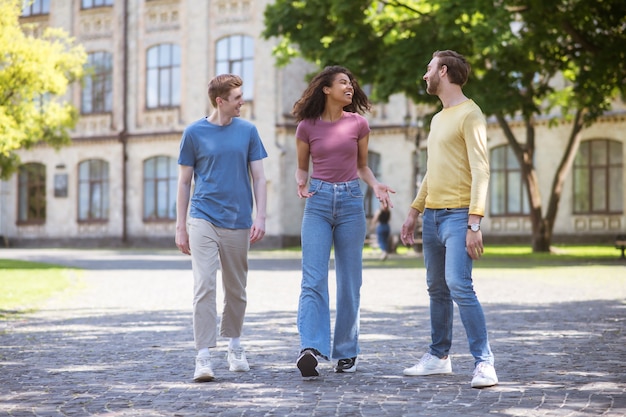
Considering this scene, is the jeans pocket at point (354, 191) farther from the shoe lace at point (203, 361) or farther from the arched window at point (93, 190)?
the arched window at point (93, 190)

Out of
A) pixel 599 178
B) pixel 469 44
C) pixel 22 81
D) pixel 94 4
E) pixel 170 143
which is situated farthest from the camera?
pixel 94 4

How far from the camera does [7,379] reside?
23.7 ft

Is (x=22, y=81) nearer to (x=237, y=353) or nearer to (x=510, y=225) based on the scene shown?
(x=237, y=353)

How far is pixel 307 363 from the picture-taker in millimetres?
6988

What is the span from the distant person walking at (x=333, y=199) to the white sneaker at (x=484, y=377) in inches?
40.9

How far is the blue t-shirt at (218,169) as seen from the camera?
24.4 feet

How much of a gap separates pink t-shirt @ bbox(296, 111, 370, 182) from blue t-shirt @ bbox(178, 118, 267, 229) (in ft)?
1.22

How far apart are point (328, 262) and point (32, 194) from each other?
42.6 m

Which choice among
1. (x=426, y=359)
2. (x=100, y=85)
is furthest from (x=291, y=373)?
(x=100, y=85)

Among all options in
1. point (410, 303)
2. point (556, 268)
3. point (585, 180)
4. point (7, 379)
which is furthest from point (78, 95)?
point (7, 379)

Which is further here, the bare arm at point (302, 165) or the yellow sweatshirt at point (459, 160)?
the bare arm at point (302, 165)

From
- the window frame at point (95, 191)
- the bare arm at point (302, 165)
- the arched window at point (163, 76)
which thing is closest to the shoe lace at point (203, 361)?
the bare arm at point (302, 165)

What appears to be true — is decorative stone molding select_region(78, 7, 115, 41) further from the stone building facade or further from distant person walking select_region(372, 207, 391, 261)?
distant person walking select_region(372, 207, 391, 261)

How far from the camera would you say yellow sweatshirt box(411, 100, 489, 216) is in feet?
22.2
